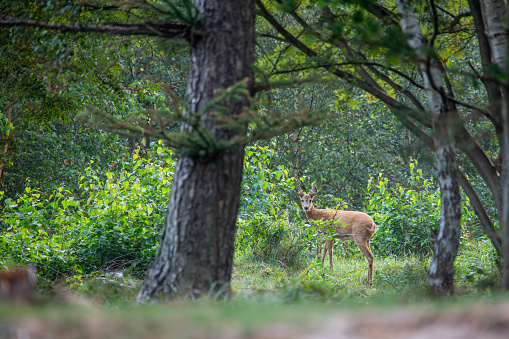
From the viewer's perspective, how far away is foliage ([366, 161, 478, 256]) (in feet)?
39.2

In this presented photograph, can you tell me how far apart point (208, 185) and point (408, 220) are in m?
9.19

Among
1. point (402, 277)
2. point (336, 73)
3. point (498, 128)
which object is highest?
point (336, 73)

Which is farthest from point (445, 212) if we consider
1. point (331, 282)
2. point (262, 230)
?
point (262, 230)

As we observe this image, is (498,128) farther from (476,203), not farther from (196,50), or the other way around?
(196,50)

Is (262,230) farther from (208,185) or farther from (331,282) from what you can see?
(208,185)

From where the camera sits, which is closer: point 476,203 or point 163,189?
point 476,203

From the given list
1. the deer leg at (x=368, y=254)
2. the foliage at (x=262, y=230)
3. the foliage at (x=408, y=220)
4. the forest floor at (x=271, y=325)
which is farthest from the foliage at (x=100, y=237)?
the foliage at (x=408, y=220)

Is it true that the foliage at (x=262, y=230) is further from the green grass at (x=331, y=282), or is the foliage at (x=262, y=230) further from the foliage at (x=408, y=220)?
the foliage at (x=408, y=220)

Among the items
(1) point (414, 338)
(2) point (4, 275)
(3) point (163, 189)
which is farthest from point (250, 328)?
(3) point (163, 189)

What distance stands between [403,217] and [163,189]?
661 centimetres

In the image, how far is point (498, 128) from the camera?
206 inches

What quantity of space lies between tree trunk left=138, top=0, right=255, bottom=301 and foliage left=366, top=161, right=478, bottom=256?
8487 mm

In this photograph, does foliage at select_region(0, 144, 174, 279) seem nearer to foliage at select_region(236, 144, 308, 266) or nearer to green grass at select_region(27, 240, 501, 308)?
green grass at select_region(27, 240, 501, 308)

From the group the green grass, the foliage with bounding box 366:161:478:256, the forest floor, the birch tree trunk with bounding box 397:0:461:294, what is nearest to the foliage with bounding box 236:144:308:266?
the green grass
